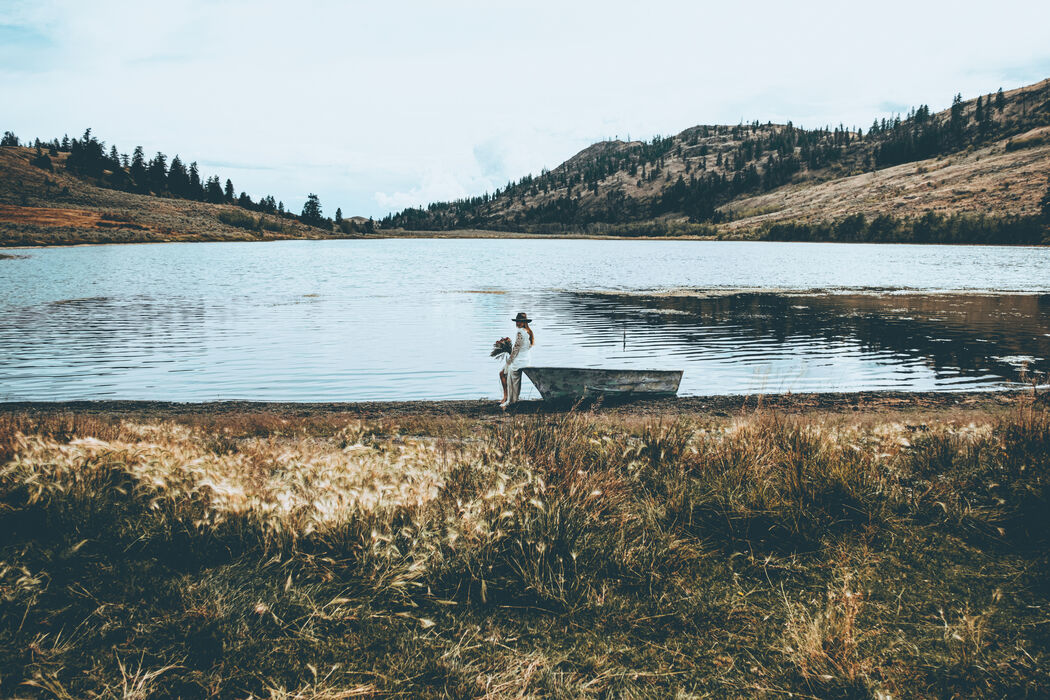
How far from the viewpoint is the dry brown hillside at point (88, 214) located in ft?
379

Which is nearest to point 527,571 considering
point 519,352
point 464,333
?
point 519,352

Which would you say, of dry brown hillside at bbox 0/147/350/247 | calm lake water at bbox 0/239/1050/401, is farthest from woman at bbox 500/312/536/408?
dry brown hillside at bbox 0/147/350/247

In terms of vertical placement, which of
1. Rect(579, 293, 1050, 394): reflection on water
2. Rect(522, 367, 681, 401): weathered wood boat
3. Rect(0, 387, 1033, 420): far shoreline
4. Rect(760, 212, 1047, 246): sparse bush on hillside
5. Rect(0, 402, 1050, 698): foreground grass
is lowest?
Rect(579, 293, 1050, 394): reflection on water

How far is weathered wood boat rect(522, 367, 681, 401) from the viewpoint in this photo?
15156 mm

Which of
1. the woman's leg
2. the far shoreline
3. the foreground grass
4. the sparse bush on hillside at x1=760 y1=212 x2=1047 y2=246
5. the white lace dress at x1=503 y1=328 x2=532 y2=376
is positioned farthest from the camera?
the sparse bush on hillside at x1=760 y1=212 x2=1047 y2=246

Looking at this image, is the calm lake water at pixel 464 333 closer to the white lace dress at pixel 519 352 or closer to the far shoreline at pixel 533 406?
the far shoreline at pixel 533 406

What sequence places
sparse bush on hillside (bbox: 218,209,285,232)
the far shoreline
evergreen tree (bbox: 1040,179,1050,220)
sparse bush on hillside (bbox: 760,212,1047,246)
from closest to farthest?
the far shoreline < evergreen tree (bbox: 1040,179,1050,220) < sparse bush on hillside (bbox: 760,212,1047,246) < sparse bush on hillside (bbox: 218,209,285,232)

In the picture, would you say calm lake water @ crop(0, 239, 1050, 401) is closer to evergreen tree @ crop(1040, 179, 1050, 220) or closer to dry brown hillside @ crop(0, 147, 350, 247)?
dry brown hillside @ crop(0, 147, 350, 247)

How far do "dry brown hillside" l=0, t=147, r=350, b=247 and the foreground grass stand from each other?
123523 millimetres

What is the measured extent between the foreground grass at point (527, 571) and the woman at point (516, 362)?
6.99 metres

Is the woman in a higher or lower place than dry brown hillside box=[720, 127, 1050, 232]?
lower

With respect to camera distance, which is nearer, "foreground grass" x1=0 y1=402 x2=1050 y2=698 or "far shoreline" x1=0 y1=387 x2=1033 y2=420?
"foreground grass" x1=0 y1=402 x2=1050 y2=698

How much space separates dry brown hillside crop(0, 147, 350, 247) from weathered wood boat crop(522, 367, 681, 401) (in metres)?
119

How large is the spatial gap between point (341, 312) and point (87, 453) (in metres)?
30.9
